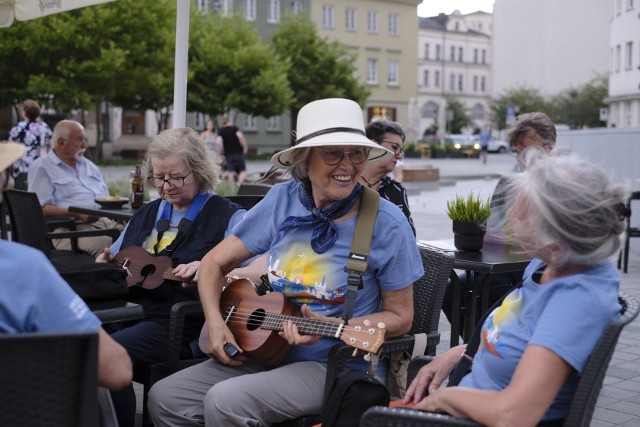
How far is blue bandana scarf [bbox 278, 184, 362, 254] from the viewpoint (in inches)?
125

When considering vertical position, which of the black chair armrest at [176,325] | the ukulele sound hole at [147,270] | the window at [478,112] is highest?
the window at [478,112]

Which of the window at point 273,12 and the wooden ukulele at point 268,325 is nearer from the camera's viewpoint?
the wooden ukulele at point 268,325

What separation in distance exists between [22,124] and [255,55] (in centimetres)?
2952

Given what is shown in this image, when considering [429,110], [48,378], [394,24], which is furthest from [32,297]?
[429,110]

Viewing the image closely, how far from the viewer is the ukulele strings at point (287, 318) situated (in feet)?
9.52

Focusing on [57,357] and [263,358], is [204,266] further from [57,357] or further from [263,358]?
[57,357]

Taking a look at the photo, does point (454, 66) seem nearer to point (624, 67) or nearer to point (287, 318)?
point (624, 67)

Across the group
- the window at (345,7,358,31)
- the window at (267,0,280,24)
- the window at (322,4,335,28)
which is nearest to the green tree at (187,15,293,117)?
the window at (267,0,280,24)

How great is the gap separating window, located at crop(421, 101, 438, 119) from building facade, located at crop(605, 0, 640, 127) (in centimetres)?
3872

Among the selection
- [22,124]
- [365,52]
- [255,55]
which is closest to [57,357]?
[22,124]

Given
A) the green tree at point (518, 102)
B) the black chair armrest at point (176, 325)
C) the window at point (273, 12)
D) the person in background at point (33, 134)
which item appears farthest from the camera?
the green tree at point (518, 102)

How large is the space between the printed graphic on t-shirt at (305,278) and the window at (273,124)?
52205mm

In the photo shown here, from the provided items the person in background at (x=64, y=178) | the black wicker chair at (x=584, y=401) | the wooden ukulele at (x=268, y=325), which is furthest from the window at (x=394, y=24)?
the black wicker chair at (x=584, y=401)

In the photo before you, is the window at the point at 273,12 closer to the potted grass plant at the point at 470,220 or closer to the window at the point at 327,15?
the window at the point at 327,15
